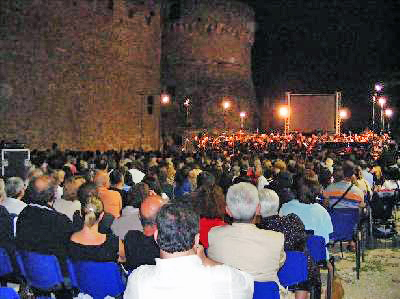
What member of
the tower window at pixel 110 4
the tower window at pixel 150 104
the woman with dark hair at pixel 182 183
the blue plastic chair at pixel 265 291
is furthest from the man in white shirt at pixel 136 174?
the tower window at pixel 150 104

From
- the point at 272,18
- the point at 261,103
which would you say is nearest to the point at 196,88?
the point at 261,103

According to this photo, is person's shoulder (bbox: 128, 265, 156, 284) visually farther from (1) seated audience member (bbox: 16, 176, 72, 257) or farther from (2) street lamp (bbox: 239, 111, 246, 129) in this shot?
(2) street lamp (bbox: 239, 111, 246, 129)

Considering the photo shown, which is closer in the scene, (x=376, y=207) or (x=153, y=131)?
(x=376, y=207)

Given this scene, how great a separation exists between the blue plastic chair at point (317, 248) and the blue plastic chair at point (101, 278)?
6.16ft

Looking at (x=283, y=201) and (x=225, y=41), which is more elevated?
(x=225, y=41)

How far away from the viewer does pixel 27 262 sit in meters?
4.88

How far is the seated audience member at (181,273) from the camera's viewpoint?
2.94 meters

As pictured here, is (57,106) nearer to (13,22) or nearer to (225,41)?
(13,22)

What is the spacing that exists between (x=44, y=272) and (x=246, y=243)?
5.53 ft

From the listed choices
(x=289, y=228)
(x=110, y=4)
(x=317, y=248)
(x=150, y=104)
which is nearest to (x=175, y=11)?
(x=150, y=104)

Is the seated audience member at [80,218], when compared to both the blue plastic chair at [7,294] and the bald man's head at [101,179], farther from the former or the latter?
the blue plastic chair at [7,294]

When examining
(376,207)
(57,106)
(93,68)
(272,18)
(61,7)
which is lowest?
(376,207)

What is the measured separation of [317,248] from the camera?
557 centimetres

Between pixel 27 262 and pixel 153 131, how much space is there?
2586 centimetres
